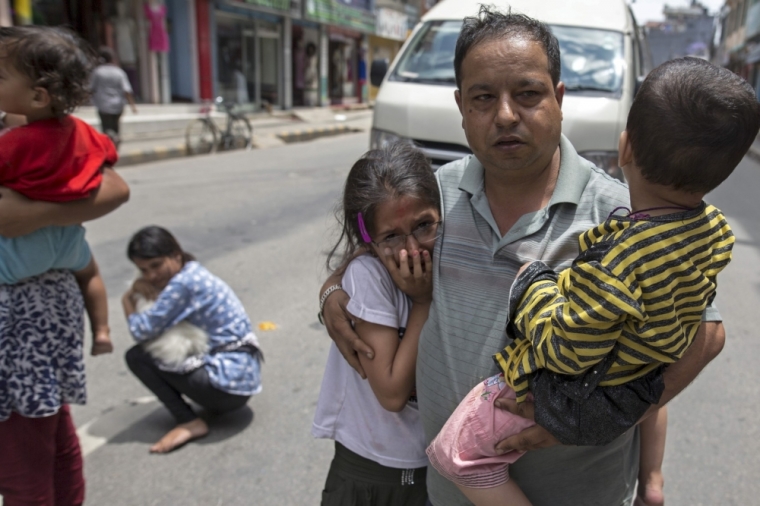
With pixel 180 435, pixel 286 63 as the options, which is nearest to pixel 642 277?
pixel 180 435

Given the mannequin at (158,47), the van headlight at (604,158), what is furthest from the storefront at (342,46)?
the van headlight at (604,158)

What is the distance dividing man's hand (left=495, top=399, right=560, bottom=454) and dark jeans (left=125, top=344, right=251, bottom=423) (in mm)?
2182

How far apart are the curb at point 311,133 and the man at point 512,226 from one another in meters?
15.5

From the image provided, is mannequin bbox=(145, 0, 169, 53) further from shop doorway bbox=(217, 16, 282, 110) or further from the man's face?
the man's face

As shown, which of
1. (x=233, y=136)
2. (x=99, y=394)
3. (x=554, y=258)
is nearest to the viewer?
(x=554, y=258)

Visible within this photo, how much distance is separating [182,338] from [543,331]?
2.39 meters

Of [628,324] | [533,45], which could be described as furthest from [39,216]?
[628,324]

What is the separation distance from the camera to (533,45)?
1.40 metres

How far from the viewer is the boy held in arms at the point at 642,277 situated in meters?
1.13

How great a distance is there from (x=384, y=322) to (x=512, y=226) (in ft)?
1.25

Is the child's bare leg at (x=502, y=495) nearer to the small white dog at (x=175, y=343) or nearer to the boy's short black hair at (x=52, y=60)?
the boy's short black hair at (x=52, y=60)

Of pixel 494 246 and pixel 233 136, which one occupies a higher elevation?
pixel 494 246

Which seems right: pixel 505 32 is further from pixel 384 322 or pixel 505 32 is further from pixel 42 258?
pixel 42 258

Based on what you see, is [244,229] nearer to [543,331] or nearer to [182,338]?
[182,338]
